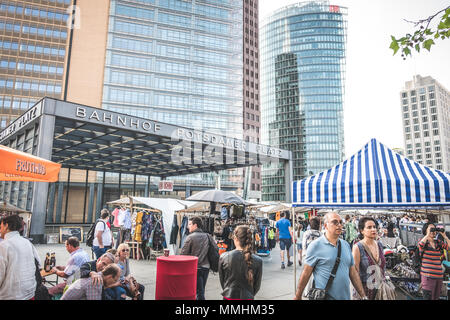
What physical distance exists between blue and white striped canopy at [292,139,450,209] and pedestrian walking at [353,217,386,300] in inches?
37.5

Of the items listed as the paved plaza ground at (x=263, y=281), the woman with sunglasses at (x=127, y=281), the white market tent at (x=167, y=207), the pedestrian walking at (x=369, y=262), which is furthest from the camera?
the white market tent at (x=167, y=207)

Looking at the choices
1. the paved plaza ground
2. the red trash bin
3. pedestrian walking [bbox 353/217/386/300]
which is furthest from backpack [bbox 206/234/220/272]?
pedestrian walking [bbox 353/217/386/300]

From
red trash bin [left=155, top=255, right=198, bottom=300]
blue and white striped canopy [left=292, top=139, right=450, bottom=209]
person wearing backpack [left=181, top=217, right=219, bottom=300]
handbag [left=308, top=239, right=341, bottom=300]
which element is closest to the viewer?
handbag [left=308, top=239, right=341, bottom=300]

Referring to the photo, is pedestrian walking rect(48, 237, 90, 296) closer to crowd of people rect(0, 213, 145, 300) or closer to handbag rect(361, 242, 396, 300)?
crowd of people rect(0, 213, 145, 300)

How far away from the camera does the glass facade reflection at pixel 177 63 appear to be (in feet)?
184

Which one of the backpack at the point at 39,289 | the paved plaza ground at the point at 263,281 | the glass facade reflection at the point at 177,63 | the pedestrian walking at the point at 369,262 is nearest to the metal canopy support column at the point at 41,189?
the paved plaza ground at the point at 263,281

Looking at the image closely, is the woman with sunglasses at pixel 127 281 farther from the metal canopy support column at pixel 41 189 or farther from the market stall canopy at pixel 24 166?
the metal canopy support column at pixel 41 189

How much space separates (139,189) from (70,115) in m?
38.2

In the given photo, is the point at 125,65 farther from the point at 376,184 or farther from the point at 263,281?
the point at 376,184

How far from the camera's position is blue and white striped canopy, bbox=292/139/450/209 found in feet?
16.1

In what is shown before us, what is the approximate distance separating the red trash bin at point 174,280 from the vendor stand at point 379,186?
9.79 feet

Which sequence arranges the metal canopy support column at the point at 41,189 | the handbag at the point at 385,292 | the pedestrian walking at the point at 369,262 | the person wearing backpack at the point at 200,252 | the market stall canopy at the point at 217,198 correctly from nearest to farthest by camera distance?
the handbag at the point at 385,292 → the pedestrian walking at the point at 369,262 → the person wearing backpack at the point at 200,252 → the market stall canopy at the point at 217,198 → the metal canopy support column at the point at 41,189

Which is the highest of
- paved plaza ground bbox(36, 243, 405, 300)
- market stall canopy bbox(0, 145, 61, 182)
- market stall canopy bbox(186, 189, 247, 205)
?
market stall canopy bbox(0, 145, 61, 182)
